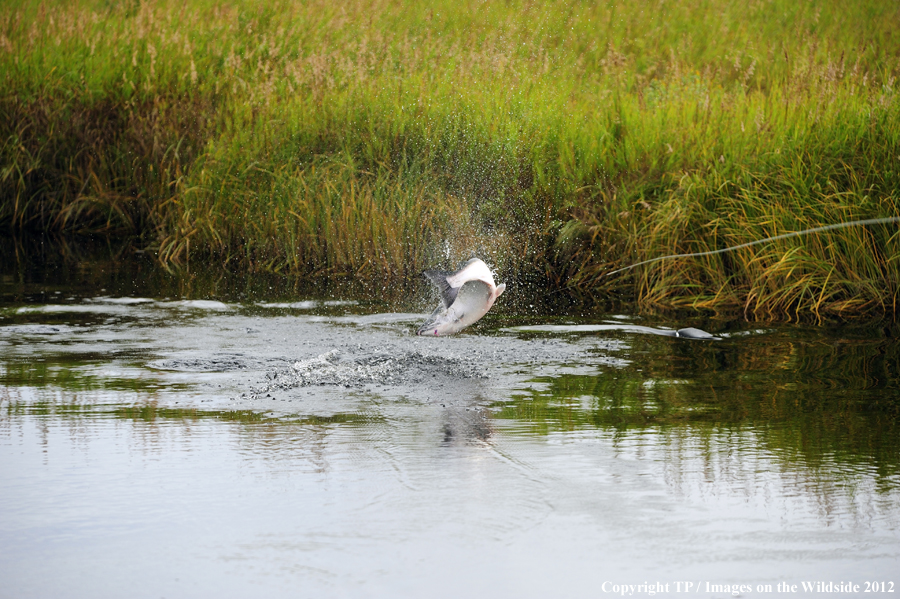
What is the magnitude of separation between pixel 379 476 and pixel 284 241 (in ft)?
27.5

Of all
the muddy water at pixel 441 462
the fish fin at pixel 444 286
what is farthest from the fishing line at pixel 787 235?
the fish fin at pixel 444 286

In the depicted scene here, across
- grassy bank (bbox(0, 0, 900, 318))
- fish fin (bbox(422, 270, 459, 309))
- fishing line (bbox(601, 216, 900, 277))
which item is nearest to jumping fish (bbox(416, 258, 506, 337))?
fish fin (bbox(422, 270, 459, 309))

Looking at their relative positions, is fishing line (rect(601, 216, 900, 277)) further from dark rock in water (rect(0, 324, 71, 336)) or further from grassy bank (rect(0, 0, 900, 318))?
dark rock in water (rect(0, 324, 71, 336))

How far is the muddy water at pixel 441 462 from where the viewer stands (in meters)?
4.97

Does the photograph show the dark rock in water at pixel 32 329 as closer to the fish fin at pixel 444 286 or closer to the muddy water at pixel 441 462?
the muddy water at pixel 441 462

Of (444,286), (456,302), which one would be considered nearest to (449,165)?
(456,302)

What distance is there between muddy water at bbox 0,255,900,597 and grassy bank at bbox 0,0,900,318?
→ 166 centimetres

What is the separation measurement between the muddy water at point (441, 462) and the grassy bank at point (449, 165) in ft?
5.45

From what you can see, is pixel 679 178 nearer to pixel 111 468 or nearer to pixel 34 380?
pixel 34 380

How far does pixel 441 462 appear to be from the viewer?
642 cm

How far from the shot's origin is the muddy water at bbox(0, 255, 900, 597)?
4973mm

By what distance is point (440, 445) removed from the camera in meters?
6.75

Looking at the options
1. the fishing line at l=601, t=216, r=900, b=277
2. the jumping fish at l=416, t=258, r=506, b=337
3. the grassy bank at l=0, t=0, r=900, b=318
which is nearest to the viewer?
the jumping fish at l=416, t=258, r=506, b=337

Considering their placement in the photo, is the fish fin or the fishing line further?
the fishing line
